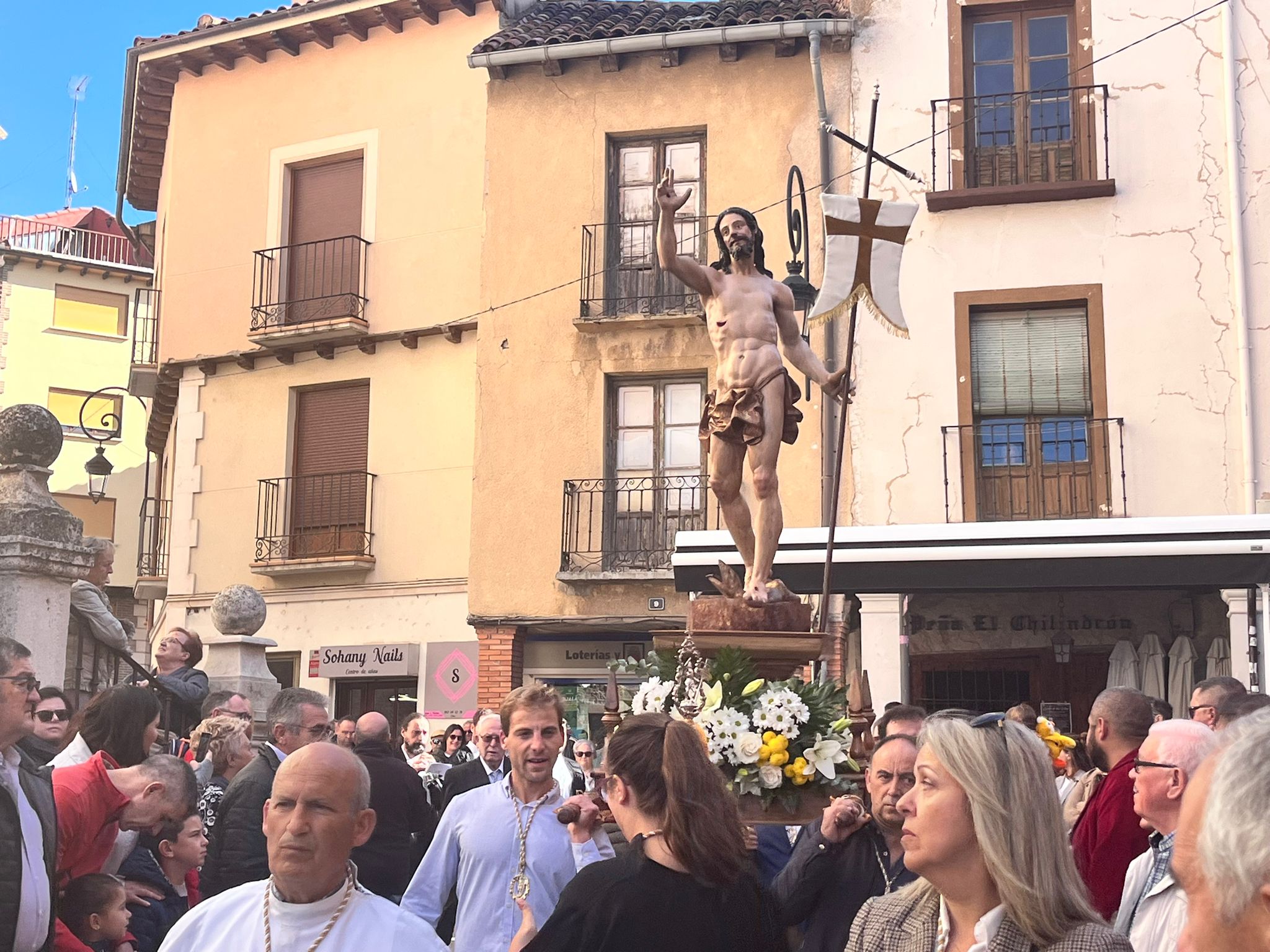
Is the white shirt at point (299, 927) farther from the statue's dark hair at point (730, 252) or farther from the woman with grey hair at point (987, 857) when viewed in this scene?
the statue's dark hair at point (730, 252)

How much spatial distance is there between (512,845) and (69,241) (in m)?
38.4

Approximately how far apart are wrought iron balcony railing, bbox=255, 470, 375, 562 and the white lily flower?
47.0ft

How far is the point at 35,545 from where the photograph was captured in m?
9.48

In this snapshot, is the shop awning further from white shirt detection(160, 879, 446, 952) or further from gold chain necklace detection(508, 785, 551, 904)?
white shirt detection(160, 879, 446, 952)

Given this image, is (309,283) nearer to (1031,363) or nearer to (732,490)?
(1031,363)

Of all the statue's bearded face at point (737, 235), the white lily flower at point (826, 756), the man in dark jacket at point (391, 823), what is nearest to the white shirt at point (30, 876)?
the man in dark jacket at point (391, 823)

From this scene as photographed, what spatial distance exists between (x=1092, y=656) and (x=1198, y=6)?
710 centimetres

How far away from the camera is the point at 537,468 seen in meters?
18.4

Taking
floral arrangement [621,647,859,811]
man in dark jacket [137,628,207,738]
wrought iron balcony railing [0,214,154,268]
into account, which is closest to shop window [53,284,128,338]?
wrought iron balcony railing [0,214,154,268]

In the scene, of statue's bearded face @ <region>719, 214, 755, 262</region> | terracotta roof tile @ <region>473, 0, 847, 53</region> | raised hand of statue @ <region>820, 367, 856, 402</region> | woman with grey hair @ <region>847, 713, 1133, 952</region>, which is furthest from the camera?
terracotta roof tile @ <region>473, 0, 847, 53</region>

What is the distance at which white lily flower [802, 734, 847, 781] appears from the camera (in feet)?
19.3

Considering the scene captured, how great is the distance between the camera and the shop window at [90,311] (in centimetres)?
3812

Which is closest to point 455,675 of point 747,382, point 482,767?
point 482,767

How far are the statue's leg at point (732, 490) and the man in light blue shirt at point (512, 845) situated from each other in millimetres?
2687
